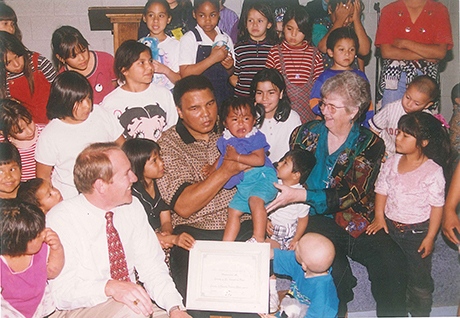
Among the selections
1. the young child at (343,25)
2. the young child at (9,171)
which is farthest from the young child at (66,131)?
the young child at (343,25)

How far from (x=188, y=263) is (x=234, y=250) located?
0.28m

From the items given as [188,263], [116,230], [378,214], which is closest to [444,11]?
[378,214]

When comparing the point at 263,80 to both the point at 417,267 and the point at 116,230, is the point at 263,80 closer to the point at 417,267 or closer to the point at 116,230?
the point at 116,230

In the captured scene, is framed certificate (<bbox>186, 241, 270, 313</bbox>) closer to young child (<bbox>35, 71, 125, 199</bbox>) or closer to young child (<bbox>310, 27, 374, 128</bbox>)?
young child (<bbox>35, 71, 125, 199</bbox>)

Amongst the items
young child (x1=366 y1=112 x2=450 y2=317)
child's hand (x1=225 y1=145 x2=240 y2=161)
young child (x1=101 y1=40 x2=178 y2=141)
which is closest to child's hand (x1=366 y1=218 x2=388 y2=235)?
young child (x1=366 y1=112 x2=450 y2=317)

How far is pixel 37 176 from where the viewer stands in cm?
244

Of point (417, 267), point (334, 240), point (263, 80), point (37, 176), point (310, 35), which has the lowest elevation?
point (417, 267)

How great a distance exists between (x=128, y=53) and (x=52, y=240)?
1.16m

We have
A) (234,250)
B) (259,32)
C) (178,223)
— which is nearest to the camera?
(234,250)

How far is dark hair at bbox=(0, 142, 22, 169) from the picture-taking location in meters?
2.34

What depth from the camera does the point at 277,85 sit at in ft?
8.84

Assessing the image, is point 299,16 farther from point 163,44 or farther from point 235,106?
point 163,44

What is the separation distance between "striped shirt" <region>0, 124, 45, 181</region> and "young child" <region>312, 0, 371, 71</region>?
1802 millimetres

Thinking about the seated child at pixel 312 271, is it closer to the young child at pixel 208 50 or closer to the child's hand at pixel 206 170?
the child's hand at pixel 206 170
